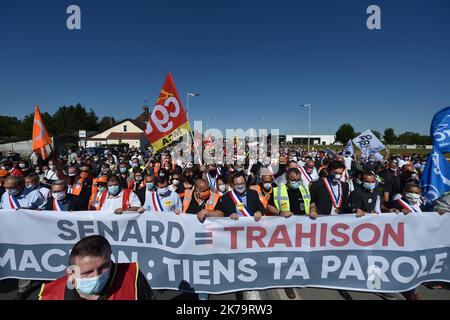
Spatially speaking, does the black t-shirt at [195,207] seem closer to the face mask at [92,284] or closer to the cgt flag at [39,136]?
the face mask at [92,284]

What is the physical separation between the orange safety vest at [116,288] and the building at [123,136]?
56.8m

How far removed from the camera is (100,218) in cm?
322

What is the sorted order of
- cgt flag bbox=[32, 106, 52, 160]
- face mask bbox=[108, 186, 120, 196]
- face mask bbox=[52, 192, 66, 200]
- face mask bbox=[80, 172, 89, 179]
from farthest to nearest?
face mask bbox=[80, 172, 89, 179]
cgt flag bbox=[32, 106, 52, 160]
face mask bbox=[108, 186, 120, 196]
face mask bbox=[52, 192, 66, 200]

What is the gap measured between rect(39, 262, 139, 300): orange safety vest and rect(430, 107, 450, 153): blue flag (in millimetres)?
5004

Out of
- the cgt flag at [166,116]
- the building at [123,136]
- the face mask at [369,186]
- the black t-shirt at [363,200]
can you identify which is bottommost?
the black t-shirt at [363,200]

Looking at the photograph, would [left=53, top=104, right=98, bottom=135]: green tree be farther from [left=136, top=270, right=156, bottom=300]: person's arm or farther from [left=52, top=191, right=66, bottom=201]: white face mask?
[left=136, top=270, right=156, bottom=300]: person's arm

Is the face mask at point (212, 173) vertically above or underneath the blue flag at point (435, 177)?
underneath

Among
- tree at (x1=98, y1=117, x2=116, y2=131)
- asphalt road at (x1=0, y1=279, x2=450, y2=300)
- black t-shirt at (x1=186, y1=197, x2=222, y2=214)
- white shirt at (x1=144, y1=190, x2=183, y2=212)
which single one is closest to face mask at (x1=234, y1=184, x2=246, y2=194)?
black t-shirt at (x1=186, y1=197, x2=222, y2=214)

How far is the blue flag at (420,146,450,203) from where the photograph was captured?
3.85 meters

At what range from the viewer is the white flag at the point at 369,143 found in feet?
35.1

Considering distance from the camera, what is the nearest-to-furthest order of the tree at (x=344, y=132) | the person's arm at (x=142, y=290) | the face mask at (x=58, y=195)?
1. the person's arm at (x=142, y=290)
2. the face mask at (x=58, y=195)
3. the tree at (x=344, y=132)

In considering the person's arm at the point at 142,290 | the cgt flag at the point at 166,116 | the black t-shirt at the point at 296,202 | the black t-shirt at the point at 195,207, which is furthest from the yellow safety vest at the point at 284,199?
the cgt flag at the point at 166,116

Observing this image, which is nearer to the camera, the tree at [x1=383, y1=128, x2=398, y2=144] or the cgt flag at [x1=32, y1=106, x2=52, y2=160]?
the cgt flag at [x1=32, y1=106, x2=52, y2=160]
